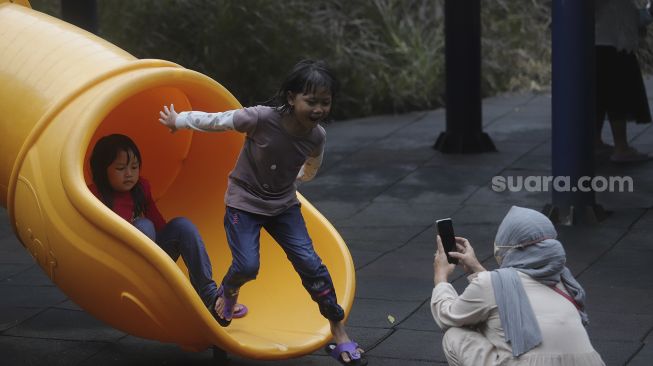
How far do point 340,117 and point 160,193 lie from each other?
5846 mm

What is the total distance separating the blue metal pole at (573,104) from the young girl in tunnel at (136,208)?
3.42 meters

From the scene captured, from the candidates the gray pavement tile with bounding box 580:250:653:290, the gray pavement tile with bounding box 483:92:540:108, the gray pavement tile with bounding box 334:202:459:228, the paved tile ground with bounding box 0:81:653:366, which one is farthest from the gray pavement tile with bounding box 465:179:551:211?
the gray pavement tile with bounding box 483:92:540:108

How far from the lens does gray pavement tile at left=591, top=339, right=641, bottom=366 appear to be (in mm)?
5652

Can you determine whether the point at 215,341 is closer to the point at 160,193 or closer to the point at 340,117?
the point at 160,193

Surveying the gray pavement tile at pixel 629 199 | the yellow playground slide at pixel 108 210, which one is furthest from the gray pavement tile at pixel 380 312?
the gray pavement tile at pixel 629 199

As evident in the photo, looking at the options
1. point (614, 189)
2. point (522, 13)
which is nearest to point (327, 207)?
point (614, 189)

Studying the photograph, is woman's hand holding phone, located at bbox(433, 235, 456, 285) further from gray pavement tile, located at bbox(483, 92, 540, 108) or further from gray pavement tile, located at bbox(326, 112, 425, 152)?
gray pavement tile, located at bbox(483, 92, 540, 108)

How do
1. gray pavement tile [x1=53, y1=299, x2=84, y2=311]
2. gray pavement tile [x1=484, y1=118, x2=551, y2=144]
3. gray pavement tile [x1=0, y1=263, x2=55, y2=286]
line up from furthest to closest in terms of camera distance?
1. gray pavement tile [x1=484, y1=118, x2=551, y2=144]
2. gray pavement tile [x1=0, y1=263, x2=55, y2=286]
3. gray pavement tile [x1=53, y1=299, x2=84, y2=311]

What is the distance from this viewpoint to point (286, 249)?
572 centimetres

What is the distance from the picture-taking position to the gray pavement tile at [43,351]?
5.98m

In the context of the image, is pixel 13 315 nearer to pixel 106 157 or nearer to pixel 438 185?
pixel 106 157

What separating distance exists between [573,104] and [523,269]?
4.08m

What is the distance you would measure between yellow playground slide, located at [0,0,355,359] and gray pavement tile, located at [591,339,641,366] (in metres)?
1.20

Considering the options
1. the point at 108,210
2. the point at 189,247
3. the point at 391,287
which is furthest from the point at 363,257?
the point at 108,210
